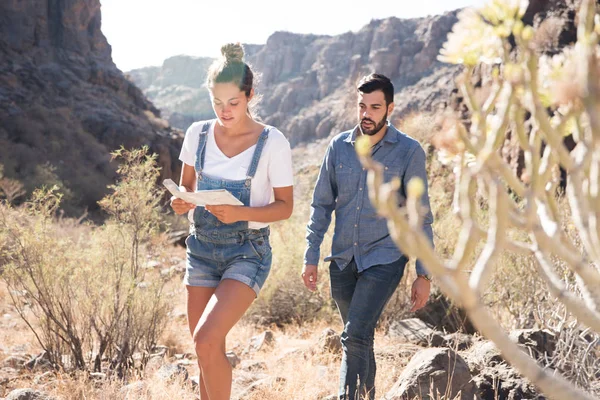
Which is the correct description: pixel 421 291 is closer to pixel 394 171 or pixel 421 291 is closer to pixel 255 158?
pixel 394 171

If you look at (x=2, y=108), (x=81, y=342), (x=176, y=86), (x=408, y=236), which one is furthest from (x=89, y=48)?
(x=176, y=86)

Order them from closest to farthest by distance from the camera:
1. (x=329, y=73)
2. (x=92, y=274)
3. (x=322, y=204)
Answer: (x=322, y=204) < (x=92, y=274) < (x=329, y=73)

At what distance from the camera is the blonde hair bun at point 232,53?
105 inches

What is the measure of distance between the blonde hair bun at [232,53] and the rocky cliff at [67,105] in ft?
58.2

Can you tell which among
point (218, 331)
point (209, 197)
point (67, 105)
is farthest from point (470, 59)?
point (67, 105)

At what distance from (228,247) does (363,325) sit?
2.37 feet

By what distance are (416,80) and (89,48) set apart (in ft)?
127

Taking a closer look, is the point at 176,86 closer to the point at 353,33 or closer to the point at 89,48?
the point at 353,33

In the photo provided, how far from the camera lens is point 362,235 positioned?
2.83 meters

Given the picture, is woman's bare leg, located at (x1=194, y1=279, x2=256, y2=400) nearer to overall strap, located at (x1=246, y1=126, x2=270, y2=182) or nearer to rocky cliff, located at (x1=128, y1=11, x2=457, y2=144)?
overall strap, located at (x1=246, y1=126, x2=270, y2=182)

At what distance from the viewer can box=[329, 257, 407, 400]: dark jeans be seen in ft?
8.64

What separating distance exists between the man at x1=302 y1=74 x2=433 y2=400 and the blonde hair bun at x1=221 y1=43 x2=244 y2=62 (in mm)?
642

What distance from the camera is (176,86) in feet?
403

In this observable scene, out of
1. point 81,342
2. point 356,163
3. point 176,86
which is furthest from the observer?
point 176,86
